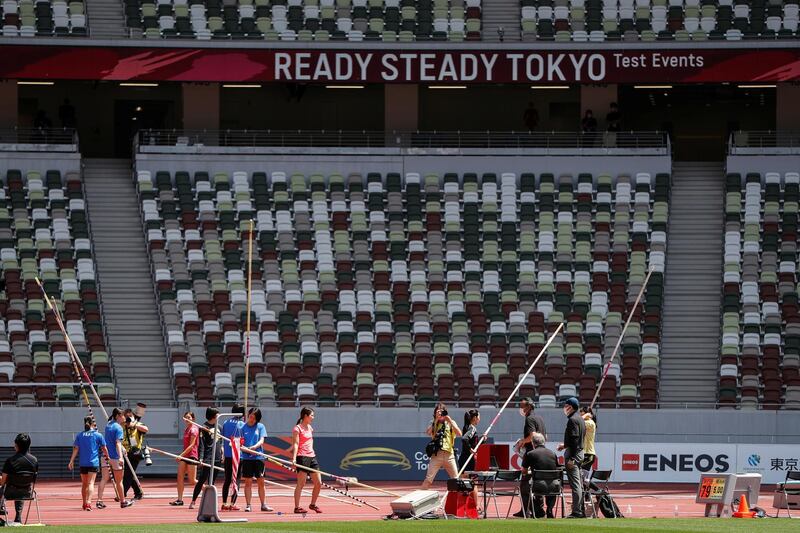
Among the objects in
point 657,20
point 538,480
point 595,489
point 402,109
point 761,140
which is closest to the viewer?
point 538,480

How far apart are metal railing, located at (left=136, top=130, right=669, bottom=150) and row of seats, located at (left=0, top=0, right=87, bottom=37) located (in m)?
3.38

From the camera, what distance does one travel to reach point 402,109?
156 feet

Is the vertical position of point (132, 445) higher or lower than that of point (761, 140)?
lower

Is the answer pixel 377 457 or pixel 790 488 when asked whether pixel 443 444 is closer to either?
pixel 790 488

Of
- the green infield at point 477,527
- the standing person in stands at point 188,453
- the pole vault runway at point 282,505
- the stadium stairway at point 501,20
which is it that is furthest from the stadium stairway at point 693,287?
the green infield at point 477,527

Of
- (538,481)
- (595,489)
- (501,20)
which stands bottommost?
(595,489)

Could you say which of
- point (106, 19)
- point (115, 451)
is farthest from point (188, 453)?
point (106, 19)

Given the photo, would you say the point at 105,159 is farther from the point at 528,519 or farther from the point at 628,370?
the point at 528,519

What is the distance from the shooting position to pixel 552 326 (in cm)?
4125

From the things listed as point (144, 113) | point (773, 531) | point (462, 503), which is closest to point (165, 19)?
point (144, 113)

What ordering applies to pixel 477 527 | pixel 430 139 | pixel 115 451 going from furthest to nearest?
pixel 430 139 → pixel 115 451 → pixel 477 527

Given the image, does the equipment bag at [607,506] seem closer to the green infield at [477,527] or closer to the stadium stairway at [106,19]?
the green infield at [477,527]

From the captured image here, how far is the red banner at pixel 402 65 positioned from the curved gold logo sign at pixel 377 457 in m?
13.2

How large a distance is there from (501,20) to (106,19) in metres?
10.8
